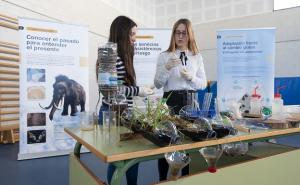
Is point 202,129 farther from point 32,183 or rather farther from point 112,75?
point 32,183

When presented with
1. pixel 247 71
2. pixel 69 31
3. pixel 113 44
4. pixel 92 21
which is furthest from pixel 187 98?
pixel 92 21

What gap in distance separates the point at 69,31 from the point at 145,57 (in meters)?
1.16

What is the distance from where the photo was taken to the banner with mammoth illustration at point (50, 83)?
289 cm

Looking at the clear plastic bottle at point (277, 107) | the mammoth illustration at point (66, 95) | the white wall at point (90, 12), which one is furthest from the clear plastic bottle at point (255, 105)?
the white wall at point (90, 12)

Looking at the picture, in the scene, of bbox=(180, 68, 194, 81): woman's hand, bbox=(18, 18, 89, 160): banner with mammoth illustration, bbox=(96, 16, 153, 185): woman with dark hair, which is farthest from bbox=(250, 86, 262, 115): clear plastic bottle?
bbox=(18, 18, 89, 160): banner with mammoth illustration

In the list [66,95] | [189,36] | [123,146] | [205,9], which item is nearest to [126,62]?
[189,36]

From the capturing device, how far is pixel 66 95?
10.2ft

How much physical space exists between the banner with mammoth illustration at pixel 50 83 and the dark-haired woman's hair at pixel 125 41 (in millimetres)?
1649

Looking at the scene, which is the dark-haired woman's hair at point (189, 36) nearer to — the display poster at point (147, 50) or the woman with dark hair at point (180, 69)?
the woman with dark hair at point (180, 69)

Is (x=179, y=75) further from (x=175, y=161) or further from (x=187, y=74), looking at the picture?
(x=175, y=161)

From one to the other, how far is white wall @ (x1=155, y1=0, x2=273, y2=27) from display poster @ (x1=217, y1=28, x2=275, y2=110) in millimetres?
2794

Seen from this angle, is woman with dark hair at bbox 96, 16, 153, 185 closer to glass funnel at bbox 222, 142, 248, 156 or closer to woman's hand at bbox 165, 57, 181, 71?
woman's hand at bbox 165, 57, 181, 71

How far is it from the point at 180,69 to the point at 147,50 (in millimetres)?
2094

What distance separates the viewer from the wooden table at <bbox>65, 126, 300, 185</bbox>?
835 millimetres
